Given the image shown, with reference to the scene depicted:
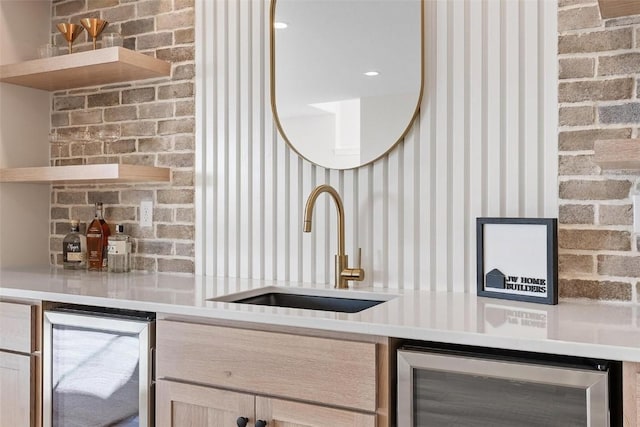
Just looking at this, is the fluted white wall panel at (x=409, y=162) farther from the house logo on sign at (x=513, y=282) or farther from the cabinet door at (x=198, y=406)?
the cabinet door at (x=198, y=406)

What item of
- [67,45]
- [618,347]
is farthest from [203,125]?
[618,347]

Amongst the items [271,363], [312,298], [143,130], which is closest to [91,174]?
[143,130]

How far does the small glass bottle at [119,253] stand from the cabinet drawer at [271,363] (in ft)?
2.81

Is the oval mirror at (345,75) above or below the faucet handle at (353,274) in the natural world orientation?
above

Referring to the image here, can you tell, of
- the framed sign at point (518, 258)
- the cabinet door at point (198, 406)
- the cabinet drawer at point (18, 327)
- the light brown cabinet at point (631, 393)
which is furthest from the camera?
the cabinet drawer at point (18, 327)

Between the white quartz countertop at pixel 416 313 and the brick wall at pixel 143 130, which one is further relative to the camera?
the brick wall at pixel 143 130

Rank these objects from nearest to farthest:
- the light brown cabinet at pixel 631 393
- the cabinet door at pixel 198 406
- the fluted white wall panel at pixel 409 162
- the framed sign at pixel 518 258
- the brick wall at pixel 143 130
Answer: the light brown cabinet at pixel 631 393, the cabinet door at pixel 198 406, the framed sign at pixel 518 258, the fluted white wall panel at pixel 409 162, the brick wall at pixel 143 130

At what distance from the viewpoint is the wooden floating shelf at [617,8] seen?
1534 mm

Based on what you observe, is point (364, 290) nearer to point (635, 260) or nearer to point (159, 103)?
point (635, 260)

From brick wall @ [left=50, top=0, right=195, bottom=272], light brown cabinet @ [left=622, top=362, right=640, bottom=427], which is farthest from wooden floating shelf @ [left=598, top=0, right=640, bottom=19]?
brick wall @ [left=50, top=0, right=195, bottom=272]

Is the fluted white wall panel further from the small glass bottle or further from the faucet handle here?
the small glass bottle

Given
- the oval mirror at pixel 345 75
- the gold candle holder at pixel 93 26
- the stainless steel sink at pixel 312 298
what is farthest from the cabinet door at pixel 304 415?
the gold candle holder at pixel 93 26

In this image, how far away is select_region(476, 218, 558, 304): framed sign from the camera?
5.37 ft

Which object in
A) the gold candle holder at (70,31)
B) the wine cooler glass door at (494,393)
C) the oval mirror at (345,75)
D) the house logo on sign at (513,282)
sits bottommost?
the wine cooler glass door at (494,393)
